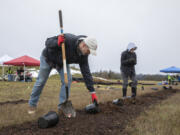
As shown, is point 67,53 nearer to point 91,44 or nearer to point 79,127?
point 91,44

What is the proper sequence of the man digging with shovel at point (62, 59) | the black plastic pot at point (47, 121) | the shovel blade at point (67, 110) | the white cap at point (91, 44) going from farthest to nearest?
the shovel blade at point (67, 110) → the man digging with shovel at point (62, 59) → the white cap at point (91, 44) → the black plastic pot at point (47, 121)

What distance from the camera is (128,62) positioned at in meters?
6.23

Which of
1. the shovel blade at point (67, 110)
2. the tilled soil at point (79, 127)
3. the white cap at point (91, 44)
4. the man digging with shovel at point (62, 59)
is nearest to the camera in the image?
the tilled soil at point (79, 127)

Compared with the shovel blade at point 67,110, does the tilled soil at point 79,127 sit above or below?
below

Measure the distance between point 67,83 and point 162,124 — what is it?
6.23 ft

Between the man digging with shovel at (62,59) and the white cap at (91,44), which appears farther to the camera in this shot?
the man digging with shovel at (62,59)

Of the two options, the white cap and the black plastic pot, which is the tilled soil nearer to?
the black plastic pot

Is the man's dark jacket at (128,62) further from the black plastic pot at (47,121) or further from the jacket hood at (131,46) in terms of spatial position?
the black plastic pot at (47,121)

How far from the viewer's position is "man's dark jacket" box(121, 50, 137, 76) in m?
6.25

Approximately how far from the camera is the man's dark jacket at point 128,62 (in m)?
6.25

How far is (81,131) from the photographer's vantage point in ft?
9.03

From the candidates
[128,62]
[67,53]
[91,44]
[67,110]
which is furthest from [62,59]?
[128,62]

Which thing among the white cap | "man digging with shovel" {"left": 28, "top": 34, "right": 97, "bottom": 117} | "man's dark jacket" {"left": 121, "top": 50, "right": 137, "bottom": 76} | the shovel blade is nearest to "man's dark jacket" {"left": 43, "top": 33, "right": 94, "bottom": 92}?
"man digging with shovel" {"left": 28, "top": 34, "right": 97, "bottom": 117}

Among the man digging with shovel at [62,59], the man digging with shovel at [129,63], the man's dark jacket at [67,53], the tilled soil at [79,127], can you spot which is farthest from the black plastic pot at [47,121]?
the man digging with shovel at [129,63]
